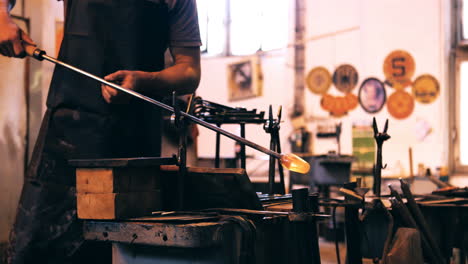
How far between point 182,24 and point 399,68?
21.0 feet

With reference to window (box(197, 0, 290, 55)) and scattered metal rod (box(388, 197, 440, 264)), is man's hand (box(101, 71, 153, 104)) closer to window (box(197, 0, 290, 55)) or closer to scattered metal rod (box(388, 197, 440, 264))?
scattered metal rod (box(388, 197, 440, 264))

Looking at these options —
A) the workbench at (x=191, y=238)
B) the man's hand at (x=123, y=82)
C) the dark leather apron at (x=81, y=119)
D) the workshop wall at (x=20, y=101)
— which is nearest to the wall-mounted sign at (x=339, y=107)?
the workshop wall at (x=20, y=101)

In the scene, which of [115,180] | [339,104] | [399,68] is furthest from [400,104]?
[115,180]

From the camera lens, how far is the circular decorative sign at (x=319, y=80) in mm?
8445

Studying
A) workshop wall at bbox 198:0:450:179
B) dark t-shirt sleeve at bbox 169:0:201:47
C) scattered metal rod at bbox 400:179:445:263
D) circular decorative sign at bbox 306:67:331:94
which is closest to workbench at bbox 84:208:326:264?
dark t-shirt sleeve at bbox 169:0:201:47

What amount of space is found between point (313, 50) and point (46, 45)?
5490 millimetres

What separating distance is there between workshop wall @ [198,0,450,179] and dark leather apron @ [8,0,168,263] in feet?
20.7

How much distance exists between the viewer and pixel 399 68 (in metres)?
7.89

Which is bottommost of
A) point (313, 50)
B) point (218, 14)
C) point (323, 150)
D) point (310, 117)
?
point (323, 150)

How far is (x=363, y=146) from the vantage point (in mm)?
8070

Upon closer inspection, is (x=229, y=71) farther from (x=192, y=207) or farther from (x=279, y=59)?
(x=192, y=207)

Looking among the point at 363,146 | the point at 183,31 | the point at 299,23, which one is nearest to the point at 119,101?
the point at 183,31

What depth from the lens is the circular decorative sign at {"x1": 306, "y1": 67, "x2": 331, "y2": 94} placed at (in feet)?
27.7

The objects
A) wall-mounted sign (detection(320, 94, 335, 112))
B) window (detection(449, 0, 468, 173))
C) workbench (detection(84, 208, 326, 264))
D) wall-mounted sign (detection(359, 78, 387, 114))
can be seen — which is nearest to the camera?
workbench (detection(84, 208, 326, 264))
